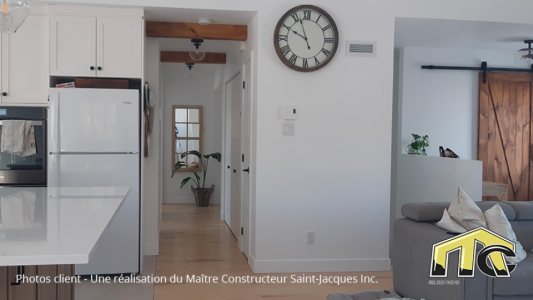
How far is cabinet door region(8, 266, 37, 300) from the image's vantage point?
166 cm

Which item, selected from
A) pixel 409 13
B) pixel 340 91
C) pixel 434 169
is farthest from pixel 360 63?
pixel 434 169

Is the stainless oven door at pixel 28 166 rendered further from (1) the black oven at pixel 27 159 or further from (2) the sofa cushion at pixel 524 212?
(2) the sofa cushion at pixel 524 212

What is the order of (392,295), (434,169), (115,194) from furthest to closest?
(434,169) → (392,295) → (115,194)

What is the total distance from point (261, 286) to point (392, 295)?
100 cm

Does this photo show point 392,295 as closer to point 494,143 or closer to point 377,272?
point 377,272

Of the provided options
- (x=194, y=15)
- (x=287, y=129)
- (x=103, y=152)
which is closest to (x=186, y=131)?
(x=194, y=15)

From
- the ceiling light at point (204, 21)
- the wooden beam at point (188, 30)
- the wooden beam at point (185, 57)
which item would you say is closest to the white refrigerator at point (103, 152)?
the wooden beam at point (188, 30)

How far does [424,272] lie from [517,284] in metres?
0.52

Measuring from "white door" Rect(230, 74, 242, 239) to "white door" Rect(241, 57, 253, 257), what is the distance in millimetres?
342

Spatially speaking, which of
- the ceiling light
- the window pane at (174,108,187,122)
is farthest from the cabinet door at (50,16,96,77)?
the window pane at (174,108,187,122)

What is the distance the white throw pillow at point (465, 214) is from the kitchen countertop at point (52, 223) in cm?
204

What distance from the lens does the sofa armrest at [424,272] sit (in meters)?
2.55

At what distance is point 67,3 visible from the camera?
3.71m

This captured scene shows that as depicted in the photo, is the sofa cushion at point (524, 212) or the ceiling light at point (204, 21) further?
the ceiling light at point (204, 21)
